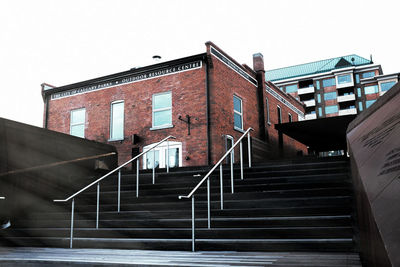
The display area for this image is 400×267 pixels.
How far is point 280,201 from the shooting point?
7227 mm

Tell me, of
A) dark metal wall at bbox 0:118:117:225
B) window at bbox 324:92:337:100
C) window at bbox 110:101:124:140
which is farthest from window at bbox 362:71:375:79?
dark metal wall at bbox 0:118:117:225

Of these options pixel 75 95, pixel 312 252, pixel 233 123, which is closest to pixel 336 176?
pixel 312 252

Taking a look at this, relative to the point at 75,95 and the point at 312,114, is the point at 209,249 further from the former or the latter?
the point at 312,114

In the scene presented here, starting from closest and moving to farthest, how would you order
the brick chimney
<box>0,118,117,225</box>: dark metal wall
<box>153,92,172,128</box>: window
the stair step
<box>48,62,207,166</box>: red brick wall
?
1. the stair step
2. <box>0,118,117,225</box>: dark metal wall
3. <box>48,62,207,166</box>: red brick wall
4. <box>153,92,172,128</box>: window
5. the brick chimney

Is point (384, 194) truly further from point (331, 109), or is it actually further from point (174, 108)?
point (331, 109)

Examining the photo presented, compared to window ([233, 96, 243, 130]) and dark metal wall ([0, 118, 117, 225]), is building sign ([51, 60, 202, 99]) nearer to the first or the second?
window ([233, 96, 243, 130])

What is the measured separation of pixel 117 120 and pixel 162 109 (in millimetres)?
2458

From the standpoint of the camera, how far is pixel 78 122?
18.6 metres

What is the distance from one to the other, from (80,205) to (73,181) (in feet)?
7.92

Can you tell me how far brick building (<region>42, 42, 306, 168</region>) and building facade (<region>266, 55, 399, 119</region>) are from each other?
41311 millimetres

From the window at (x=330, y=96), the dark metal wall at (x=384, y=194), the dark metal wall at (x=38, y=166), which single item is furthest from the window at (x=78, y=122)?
the window at (x=330, y=96)

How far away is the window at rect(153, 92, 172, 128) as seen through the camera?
16234 millimetres

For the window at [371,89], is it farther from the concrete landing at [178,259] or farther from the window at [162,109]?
the concrete landing at [178,259]

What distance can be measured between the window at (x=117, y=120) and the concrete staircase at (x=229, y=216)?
738 cm
